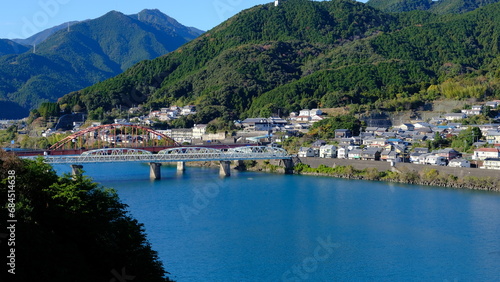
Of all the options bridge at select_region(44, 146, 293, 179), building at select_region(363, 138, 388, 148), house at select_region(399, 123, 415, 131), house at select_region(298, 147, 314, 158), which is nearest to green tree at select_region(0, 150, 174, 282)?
bridge at select_region(44, 146, 293, 179)

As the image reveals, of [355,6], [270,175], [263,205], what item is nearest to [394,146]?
[270,175]

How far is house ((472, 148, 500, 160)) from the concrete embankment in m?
1.79

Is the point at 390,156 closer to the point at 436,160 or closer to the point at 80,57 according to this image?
the point at 436,160

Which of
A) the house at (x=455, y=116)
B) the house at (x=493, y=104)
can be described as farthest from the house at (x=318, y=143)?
the house at (x=493, y=104)

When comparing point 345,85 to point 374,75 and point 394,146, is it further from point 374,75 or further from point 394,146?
point 394,146

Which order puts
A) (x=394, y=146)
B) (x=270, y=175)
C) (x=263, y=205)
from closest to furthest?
Answer: (x=263, y=205)
(x=270, y=175)
(x=394, y=146)

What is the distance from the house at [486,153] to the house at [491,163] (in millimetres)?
548

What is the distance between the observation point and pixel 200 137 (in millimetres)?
34062

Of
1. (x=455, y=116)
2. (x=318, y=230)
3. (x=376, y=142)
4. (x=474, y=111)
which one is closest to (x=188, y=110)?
(x=376, y=142)

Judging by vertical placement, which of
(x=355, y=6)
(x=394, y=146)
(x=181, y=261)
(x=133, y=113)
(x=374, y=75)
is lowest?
(x=181, y=261)

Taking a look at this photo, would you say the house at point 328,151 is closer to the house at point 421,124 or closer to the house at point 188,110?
A: the house at point 421,124

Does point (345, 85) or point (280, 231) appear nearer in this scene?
point (280, 231)

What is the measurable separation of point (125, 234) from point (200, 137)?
26.3 meters

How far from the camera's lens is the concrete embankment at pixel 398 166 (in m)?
19.3
